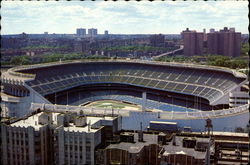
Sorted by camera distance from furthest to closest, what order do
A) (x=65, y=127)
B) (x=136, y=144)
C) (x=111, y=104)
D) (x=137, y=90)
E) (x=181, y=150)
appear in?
(x=137, y=90)
(x=111, y=104)
(x=65, y=127)
(x=136, y=144)
(x=181, y=150)

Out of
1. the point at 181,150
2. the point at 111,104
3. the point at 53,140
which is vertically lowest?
the point at 111,104

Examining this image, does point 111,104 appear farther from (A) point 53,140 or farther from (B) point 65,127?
(B) point 65,127

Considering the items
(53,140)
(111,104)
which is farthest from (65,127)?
(111,104)

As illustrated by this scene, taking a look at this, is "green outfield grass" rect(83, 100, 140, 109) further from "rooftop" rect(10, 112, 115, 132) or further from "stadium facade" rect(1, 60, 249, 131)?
"rooftop" rect(10, 112, 115, 132)

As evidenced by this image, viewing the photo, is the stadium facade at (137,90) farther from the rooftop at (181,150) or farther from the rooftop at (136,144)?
the rooftop at (181,150)

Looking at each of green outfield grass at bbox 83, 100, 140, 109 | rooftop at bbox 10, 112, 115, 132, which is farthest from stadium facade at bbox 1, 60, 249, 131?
rooftop at bbox 10, 112, 115, 132

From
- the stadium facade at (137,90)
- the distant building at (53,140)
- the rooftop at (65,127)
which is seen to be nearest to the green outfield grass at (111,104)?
the stadium facade at (137,90)

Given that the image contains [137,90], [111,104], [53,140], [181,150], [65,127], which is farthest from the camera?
[137,90]
